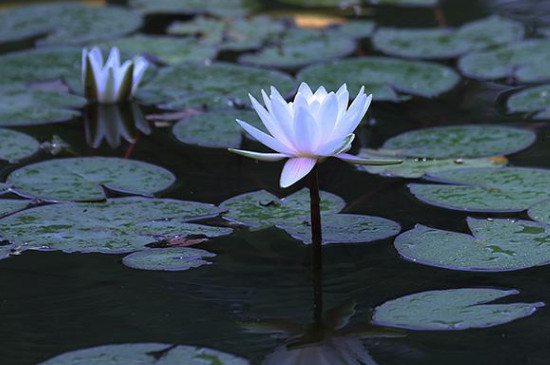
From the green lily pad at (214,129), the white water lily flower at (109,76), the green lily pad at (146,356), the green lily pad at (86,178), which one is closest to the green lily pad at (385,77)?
the green lily pad at (214,129)

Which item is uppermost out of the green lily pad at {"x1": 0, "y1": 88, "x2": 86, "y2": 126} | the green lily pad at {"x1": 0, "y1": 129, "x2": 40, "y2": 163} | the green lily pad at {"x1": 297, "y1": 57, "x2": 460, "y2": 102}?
the green lily pad at {"x1": 297, "y1": 57, "x2": 460, "y2": 102}

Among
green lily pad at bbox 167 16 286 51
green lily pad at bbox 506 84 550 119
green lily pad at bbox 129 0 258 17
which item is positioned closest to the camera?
green lily pad at bbox 506 84 550 119

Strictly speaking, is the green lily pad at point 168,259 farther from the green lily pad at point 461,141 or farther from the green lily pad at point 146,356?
the green lily pad at point 461,141

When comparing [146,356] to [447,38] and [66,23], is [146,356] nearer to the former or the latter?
[447,38]

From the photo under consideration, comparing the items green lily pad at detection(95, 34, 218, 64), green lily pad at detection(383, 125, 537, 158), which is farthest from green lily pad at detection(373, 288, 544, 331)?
green lily pad at detection(95, 34, 218, 64)

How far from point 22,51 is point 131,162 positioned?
128cm

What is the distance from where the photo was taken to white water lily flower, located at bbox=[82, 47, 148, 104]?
3033 mm

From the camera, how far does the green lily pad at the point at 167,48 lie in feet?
11.7

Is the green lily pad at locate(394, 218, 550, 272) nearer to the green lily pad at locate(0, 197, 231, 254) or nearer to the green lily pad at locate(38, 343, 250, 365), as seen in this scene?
the green lily pad at locate(0, 197, 231, 254)

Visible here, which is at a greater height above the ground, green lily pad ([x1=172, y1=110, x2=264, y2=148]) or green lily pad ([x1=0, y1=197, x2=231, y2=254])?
green lily pad ([x1=172, y1=110, x2=264, y2=148])

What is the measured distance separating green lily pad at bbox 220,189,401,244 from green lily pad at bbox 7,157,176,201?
25cm

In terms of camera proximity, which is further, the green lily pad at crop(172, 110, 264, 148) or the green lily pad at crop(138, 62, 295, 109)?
the green lily pad at crop(138, 62, 295, 109)

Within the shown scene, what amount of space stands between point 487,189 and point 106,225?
0.93m

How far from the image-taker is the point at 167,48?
3.67m
